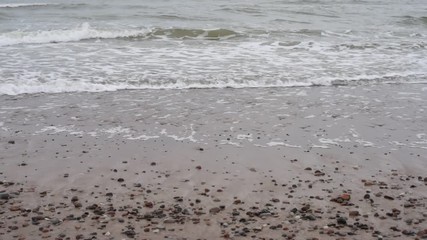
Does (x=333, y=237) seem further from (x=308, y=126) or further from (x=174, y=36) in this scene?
(x=174, y=36)

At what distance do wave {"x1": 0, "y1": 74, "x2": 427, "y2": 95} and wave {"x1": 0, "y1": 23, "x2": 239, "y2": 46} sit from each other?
6.00 metres

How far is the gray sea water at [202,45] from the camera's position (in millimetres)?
10766

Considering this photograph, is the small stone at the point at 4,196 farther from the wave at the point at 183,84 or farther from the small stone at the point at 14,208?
the wave at the point at 183,84

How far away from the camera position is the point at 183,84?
33.8 feet

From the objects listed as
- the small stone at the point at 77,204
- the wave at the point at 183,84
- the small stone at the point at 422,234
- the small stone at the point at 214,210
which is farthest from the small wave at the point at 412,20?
the small stone at the point at 77,204

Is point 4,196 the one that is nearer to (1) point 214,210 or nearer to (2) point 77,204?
(2) point 77,204

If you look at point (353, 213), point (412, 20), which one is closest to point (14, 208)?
point (353, 213)

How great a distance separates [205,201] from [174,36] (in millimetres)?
13062

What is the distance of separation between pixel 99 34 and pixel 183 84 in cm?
784

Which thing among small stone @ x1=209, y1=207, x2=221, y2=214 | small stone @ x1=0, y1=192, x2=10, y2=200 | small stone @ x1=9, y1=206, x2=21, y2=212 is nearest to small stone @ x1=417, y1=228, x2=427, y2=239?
small stone @ x1=209, y1=207, x2=221, y2=214

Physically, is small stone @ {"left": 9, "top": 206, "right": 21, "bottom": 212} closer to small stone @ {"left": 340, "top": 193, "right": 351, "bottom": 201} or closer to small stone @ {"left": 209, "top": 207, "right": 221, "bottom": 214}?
small stone @ {"left": 209, "top": 207, "right": 221, "bottom": 214}

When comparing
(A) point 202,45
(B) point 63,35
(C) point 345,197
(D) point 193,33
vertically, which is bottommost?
(C) point 345,197

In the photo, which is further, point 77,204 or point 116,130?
point 116,130

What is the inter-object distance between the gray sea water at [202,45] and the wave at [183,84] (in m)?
0.02
